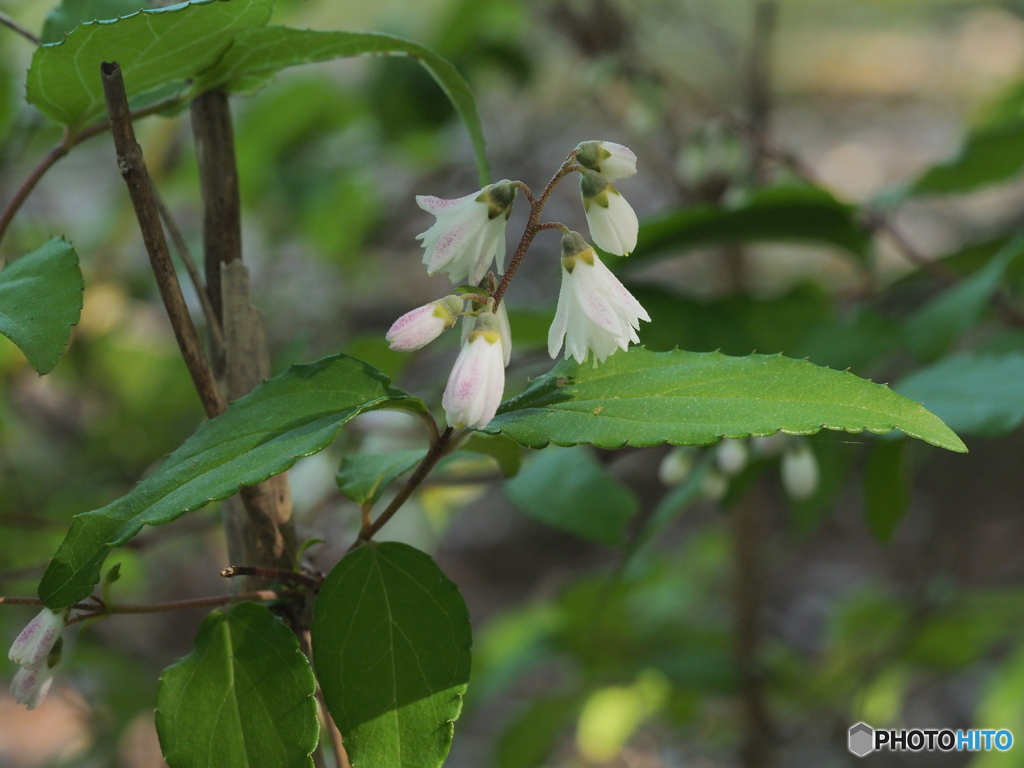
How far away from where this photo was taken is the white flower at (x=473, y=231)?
1.57 feet

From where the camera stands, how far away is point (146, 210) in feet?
1.38

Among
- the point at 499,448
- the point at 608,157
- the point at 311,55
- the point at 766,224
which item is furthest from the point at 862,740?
the point at 311,55

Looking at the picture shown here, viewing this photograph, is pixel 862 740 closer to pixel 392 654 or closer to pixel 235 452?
pixel 392 654

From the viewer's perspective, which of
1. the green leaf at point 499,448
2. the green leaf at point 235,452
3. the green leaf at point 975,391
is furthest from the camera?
the green leaf at point 975,391

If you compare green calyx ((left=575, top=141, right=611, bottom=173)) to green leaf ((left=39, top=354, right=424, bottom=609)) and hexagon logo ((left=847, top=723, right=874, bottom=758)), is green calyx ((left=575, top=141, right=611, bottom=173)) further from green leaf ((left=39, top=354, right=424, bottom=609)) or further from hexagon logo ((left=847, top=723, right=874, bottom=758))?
hexagon logo ((left=847, top=723, right=874, bottom=758))

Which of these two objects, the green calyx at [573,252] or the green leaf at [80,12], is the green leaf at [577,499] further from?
the green leaf at [80,12]

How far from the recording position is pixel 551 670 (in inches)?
96.0

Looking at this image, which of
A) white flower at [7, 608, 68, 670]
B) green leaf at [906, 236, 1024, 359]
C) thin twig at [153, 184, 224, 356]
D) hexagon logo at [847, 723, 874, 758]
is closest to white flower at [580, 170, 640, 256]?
thin twig at [153, 184, 224, 356]

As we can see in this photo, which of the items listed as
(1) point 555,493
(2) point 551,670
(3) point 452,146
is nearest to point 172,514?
(1) point 555,493

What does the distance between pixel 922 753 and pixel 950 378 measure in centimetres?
148

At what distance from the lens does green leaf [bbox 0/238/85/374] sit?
412 mm

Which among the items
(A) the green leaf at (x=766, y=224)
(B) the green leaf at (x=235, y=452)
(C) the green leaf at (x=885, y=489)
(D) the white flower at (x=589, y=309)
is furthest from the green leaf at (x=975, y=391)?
(B) the green leaf at (x=235, y=452)

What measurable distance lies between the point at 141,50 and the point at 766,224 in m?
0.78

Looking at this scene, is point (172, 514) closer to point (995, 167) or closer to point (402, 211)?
point (995, 167)
